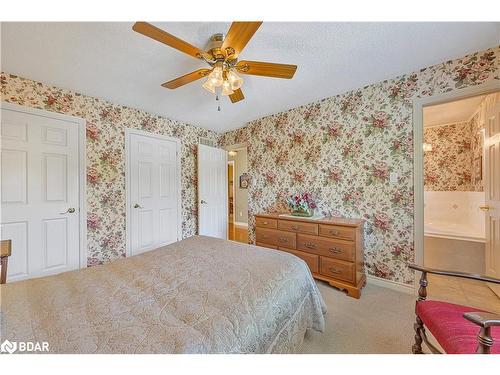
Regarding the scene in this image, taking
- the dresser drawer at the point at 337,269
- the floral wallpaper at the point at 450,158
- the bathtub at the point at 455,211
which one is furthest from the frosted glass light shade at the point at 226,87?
the floral wallpaper at the point at 450,158

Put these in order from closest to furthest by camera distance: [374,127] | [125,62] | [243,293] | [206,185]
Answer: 1. [243,293]
2. [125,62]
3. [374,127]
4. [206,185]

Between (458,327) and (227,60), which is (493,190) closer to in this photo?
(458,327)

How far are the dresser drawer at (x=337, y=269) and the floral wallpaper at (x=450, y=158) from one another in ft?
11.5

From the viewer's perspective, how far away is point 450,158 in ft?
13.0

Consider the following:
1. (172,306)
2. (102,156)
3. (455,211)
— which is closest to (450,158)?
(455,211)

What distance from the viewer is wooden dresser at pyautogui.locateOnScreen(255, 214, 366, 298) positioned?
6.79 ft

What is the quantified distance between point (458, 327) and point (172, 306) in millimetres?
1374

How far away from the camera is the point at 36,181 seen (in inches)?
84.5

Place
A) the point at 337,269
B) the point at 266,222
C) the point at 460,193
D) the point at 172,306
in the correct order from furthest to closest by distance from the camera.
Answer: the point at 460,193
the point at 266,222
the point at 337,269
the point at 172,306

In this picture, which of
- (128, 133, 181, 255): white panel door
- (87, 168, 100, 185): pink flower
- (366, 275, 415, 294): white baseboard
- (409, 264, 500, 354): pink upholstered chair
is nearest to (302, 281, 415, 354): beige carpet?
(366, 275, 415, 294): white baseboard

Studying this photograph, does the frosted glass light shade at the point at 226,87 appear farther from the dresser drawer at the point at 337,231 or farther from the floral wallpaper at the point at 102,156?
the floral wallpaper at the point at 102,156
